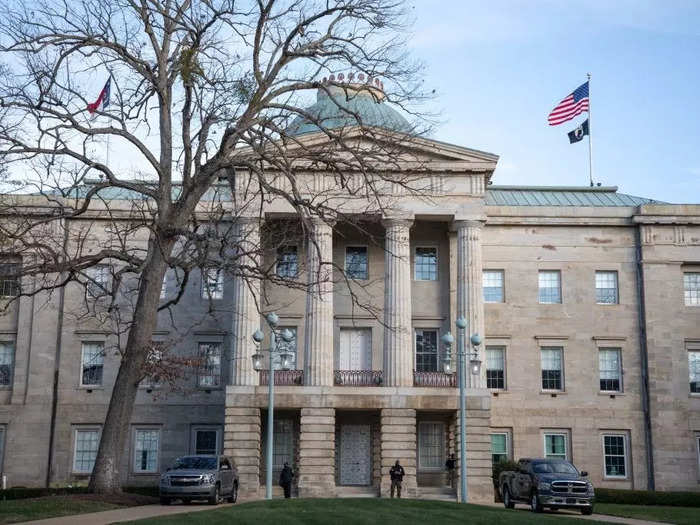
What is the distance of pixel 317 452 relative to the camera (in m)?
44.2

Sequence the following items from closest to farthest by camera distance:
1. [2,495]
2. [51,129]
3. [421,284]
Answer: [51,129], [2,495], [421,284]

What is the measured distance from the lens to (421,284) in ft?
163

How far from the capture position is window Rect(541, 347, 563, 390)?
50.7 metres

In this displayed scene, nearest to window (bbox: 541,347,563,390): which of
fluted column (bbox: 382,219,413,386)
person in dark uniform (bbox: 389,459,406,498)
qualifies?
fluted column (bbox: 382,219,413,386)

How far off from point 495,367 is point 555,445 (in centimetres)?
468

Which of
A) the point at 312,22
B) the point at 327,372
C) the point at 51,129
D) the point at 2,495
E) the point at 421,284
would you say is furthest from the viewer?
the point at 421,284

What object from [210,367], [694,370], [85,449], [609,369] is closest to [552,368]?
[609,369]

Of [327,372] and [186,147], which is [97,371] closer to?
[327,372]

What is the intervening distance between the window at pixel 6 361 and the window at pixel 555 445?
2621cm

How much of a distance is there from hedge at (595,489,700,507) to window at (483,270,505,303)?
10775mm

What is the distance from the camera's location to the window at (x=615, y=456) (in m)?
49.2

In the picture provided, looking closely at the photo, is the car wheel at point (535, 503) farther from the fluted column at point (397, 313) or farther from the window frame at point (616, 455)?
the window frame at point (616, 455)

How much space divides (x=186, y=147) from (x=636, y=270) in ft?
103

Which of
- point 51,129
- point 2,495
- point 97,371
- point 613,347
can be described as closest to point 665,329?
point 613,347
